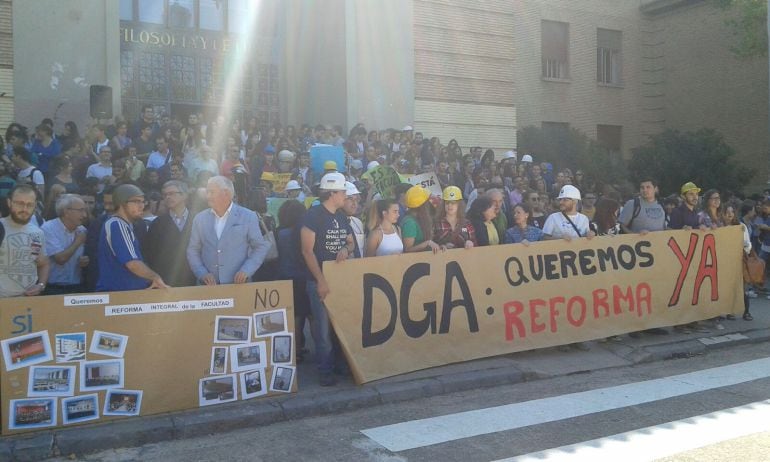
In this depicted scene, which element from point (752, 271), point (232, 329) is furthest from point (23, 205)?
point (752, 271)

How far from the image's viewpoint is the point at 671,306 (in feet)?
29.2

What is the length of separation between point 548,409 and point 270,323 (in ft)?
8.14

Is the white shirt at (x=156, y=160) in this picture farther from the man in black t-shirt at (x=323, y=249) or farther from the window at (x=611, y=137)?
the window at (x=611, y=137)

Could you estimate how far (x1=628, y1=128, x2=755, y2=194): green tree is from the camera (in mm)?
21891

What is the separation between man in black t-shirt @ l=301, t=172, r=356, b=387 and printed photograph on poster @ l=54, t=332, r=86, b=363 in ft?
6.53

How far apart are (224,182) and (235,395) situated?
1.83 m

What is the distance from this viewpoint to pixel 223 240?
6.23m

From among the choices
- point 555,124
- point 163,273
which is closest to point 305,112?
point 555,124

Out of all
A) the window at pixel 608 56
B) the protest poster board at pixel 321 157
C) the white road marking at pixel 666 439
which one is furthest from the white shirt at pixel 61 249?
the window at pixel 608 56

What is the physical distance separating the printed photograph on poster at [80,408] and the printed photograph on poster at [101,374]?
3.0 inches

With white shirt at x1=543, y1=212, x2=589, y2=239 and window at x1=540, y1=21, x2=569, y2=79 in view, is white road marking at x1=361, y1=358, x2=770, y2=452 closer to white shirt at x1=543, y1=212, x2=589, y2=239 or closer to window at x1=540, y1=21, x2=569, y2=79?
white shirt at x1=543, y1=212, x2=589, y2=239

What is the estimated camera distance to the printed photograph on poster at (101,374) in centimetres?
540

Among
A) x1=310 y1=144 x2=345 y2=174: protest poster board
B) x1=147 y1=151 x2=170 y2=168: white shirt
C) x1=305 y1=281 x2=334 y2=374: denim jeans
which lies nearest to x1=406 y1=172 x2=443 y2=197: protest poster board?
x1=310 y1=144 x2=345 y2=174: protest poster board

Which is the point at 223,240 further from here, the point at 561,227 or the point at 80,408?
the point at 561,227
